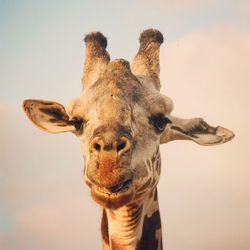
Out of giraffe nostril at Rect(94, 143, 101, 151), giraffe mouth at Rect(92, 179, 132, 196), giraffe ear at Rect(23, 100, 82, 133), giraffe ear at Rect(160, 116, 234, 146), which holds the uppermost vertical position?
giraffe ear at Rect(23, 100, 82, 133)

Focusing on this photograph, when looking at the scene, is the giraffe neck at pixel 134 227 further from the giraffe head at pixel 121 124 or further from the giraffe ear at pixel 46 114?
the giraffe ear at pixel 46 114

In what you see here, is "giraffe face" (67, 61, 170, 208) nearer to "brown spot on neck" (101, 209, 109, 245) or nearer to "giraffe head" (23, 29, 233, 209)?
"giraffe head" (23, 29, 233, 209)

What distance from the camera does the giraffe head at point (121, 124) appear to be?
3.42 metres

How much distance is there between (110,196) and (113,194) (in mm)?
22

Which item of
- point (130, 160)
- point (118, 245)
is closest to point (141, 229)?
point (118, 245)

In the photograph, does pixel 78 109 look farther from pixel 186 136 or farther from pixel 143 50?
pixel 143 50

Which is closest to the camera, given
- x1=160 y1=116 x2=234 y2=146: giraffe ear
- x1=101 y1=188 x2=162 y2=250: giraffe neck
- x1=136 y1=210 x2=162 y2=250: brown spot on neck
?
x1=101 y1=188 x2=162 y2=250: giraffe neck

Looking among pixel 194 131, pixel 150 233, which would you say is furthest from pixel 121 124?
pixel 150 233

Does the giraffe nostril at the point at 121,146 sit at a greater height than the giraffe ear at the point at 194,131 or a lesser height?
lesser

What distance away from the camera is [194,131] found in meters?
4.44

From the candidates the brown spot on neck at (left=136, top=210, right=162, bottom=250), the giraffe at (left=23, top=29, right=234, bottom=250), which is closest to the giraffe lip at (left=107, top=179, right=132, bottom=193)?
the giraffe at (left=23, top=29, right=234, bottom=250)

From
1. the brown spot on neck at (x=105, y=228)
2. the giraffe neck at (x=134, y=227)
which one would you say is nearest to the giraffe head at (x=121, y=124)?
the giraffe neck at (x=134, y=227)

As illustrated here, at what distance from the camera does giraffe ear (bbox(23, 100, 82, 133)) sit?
4426mm

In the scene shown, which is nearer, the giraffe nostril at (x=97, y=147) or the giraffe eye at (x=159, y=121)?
the giraffe nostril at (x=97, y=147)
